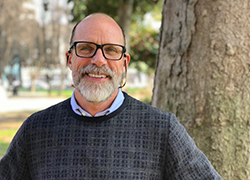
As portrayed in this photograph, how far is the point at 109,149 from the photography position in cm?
178

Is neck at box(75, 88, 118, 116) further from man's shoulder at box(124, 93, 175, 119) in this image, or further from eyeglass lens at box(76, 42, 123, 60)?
eyeglass lens at box(76, 42, 123, 60)

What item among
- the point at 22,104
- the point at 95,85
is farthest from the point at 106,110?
the point at 22,104

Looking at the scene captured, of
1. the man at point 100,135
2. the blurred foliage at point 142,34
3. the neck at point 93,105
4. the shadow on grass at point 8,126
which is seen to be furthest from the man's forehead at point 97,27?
the blurred foliage at point 142,34

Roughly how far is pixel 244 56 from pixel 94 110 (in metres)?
1.23

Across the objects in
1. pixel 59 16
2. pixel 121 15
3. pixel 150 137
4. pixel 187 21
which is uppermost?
pixel 59 16

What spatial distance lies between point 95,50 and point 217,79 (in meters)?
1.05

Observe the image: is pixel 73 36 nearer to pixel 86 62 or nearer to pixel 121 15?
pixel 86 62

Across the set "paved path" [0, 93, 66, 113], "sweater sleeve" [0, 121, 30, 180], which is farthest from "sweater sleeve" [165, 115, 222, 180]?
"paved path" [0, 93, 66, 113]

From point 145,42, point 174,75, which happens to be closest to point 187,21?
point 174,75

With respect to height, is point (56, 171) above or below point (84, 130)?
below

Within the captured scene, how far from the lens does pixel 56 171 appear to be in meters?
1.80

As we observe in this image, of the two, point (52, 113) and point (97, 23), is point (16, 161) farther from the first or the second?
point (97, 23)

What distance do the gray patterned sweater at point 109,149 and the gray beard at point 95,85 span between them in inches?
4.5

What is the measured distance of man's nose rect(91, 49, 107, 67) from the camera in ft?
6.03
